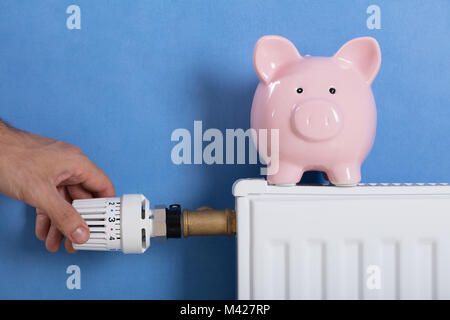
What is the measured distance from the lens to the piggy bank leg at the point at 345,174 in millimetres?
509

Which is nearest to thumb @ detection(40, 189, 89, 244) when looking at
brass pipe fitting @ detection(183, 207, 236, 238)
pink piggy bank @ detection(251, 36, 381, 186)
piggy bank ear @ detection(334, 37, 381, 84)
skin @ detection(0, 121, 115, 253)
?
skin @ detection(0, 121, 115, 253)

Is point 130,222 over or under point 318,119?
under

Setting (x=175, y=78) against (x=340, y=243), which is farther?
(x=175, y=78)

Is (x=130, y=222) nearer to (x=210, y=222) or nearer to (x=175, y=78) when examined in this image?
(x=210, y=222)

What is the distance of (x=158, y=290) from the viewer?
65 centimetres

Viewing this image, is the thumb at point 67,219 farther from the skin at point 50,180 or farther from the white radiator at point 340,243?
the white radiator at point 340,243

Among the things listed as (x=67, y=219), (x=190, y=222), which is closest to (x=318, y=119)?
(x=190, y=222)

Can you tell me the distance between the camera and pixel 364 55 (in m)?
0.51

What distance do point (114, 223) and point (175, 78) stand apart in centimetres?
26

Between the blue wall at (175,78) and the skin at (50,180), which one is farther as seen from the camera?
the blue wall at (175,78)

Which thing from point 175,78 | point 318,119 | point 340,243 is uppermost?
point 175,78

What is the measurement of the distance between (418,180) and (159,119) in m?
0.42

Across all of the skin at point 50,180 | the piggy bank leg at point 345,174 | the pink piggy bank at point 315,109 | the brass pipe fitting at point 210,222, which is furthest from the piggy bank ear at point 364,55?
the skin at point 50,180

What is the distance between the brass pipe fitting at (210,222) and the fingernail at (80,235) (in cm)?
13
